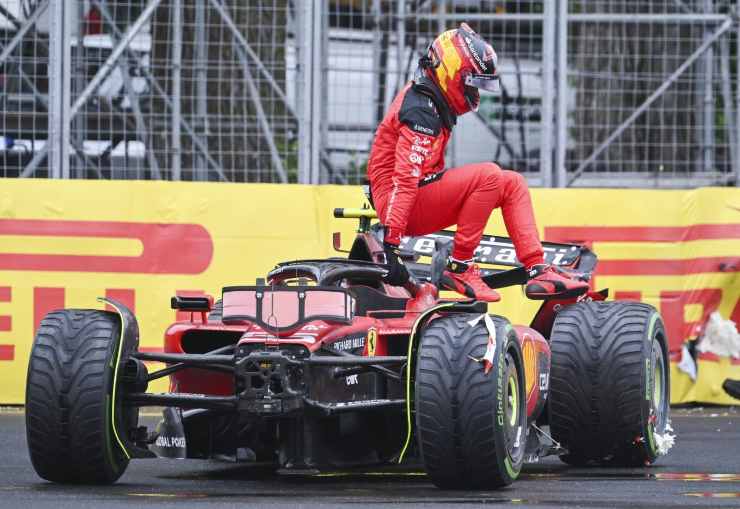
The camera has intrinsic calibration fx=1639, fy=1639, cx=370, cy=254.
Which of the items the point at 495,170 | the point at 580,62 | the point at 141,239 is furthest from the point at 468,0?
the point at 495,170

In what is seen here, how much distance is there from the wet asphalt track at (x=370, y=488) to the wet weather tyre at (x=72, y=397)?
5.9 inches

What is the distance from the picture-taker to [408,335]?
304 inches

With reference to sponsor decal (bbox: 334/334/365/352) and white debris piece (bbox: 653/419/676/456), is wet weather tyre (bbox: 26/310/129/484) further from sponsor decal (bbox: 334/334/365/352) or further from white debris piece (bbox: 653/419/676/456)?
white debris piece (bbox: 653/419/676/456)

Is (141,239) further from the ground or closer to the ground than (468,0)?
closer to the ground

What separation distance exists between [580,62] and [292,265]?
26.8 ft

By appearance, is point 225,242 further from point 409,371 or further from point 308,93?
point 409,371

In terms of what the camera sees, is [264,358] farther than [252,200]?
No

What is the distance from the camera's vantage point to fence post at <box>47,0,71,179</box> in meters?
12.9

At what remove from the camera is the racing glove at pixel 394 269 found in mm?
8195

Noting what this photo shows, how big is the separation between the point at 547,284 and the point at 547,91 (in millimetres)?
4970

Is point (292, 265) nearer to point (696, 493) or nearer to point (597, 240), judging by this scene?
point (696, 493)

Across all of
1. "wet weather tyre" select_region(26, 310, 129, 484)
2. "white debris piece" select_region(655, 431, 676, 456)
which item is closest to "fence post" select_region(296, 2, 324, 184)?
"white debris piece" select_region(655, 431, 676, 456)

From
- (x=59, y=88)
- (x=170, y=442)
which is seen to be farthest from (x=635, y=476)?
(x=59, y=88)

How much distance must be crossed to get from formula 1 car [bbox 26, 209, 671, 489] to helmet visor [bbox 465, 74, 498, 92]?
1.16 metres
